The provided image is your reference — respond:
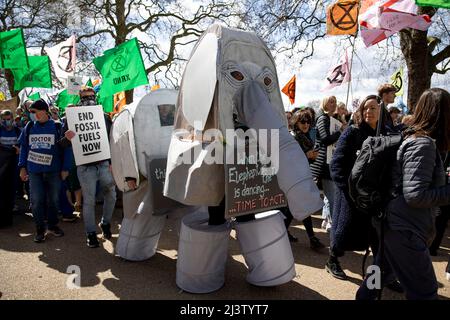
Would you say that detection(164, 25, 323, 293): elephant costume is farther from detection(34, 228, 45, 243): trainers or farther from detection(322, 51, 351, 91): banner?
detection(322, 51, 351, 91): banner

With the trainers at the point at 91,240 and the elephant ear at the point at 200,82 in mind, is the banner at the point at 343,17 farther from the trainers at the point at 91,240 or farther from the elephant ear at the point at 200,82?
the trainers at the point at 91,240

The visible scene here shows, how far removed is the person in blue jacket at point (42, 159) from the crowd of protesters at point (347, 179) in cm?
1

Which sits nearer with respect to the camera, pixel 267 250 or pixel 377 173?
pixel 377 173

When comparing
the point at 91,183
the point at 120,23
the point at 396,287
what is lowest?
the point at 396,287

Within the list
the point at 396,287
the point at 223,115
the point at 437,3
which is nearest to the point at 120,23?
the point at 437,3

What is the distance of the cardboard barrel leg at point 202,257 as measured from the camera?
3.26m

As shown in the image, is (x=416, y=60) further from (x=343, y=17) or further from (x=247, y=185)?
(x=247, y=185)

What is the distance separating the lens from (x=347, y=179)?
11.0 ft

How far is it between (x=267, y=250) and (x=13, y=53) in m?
5.81

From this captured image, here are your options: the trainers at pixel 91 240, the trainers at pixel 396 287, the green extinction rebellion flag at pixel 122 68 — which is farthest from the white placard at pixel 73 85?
the trainers at pixel 396 287

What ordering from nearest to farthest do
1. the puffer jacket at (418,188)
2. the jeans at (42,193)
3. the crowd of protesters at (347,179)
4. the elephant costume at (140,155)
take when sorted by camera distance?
1. the puffer jacket at (418,188)
2. the crowd of protesters at (347,179)
3. the elephant costume at (140,155)
4. the jeans at (42,193)

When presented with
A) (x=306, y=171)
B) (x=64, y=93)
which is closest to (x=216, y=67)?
(x=306, y=171)

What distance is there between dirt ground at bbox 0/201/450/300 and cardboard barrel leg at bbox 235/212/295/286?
0.62 feet

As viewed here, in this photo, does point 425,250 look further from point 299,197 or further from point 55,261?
point 55,261
